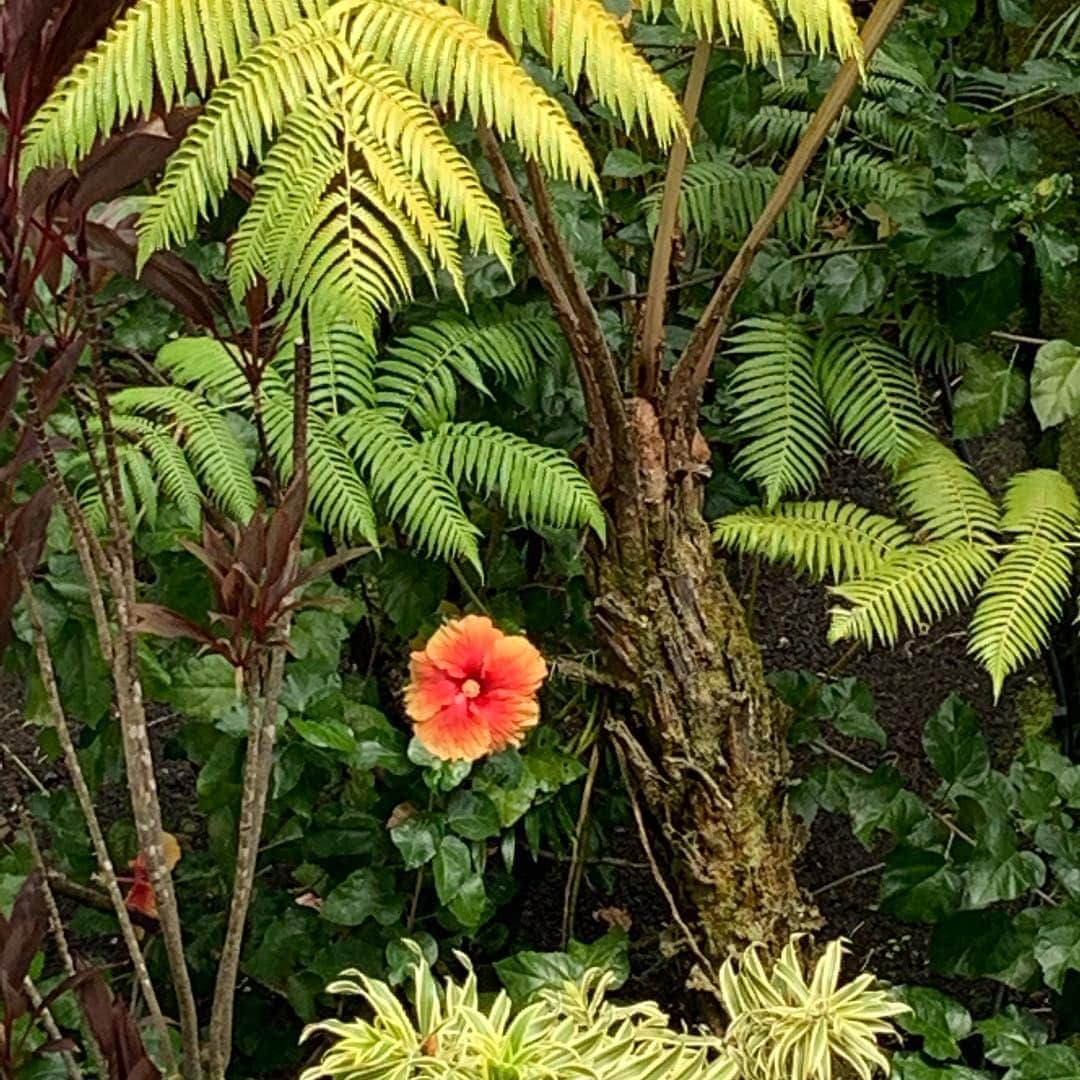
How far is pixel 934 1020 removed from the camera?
1580mm

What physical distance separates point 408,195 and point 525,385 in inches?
31.0

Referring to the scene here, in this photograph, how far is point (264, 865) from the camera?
175 centimetres

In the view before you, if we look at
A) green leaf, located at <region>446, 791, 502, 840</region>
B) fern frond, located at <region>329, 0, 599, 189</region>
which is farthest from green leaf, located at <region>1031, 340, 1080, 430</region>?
fern frond, located at <region>329, 0, 599, 189</region>

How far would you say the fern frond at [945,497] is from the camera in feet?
5.03

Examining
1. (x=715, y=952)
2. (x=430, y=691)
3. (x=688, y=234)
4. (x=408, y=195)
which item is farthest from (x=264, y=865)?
(x=408, y=195)

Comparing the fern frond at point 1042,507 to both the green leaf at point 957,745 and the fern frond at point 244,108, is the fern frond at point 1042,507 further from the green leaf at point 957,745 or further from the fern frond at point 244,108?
the fern frond at point 244,108

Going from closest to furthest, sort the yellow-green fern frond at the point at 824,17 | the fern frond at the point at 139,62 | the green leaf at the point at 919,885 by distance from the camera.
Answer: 1. the fern frond at the point at 139,62
2. the yellow-green fern frond at the point at 824,17
3. the green leaf at the point at 919,885

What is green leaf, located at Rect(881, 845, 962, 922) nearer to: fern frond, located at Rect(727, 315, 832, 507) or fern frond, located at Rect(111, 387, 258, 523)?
fern frond, located at Rect(727, 315, 832, 507)

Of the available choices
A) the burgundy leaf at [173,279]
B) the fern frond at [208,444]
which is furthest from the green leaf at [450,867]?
the burgundy leaf at [173,279]

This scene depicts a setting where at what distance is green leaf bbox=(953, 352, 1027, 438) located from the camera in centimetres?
168

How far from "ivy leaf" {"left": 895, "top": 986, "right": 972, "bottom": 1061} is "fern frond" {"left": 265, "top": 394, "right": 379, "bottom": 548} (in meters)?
0.80

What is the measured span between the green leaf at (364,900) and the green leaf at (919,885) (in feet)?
1.87

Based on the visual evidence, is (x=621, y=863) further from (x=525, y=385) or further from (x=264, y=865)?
(x=525, y=385)

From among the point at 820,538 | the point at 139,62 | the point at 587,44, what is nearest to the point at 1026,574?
the point at 820,538
